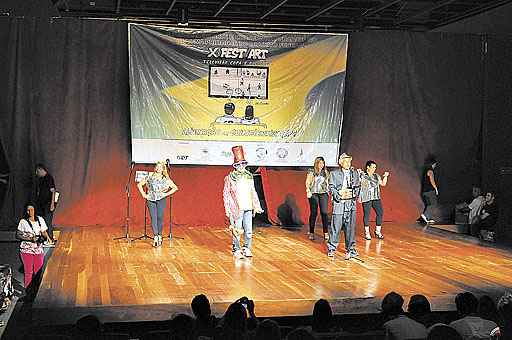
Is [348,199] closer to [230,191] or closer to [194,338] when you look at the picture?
[230,191]

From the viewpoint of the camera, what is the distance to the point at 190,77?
12.3 meters

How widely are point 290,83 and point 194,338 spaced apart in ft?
27.8

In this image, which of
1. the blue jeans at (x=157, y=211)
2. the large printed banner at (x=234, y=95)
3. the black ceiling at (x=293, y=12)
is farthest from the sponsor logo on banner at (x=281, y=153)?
the blue jeans at (x=157, y=211)

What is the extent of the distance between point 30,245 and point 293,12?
283 inches

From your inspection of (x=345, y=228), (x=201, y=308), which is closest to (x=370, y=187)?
(x=345, y=228)

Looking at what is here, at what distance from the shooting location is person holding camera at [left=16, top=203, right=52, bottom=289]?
9266mm

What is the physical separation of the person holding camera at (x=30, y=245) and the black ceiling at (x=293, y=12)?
15.5ft

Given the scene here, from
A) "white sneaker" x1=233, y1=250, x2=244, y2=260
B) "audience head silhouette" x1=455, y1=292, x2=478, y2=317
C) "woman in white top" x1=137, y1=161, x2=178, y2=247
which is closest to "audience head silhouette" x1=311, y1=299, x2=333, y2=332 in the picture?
"audience head silhouette" x1=455, y1=292, x2=478, y2=317

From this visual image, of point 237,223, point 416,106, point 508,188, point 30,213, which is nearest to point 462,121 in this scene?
point 416,106

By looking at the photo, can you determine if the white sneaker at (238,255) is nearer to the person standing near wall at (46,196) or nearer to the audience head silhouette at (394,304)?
the person standing near wall at (46,196)

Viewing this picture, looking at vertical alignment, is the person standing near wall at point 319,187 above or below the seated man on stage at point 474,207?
above

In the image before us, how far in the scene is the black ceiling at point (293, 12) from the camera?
1316 centimetres

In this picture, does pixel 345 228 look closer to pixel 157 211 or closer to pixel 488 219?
pixel 157 211

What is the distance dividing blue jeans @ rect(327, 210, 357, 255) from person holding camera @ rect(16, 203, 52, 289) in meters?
3.84
